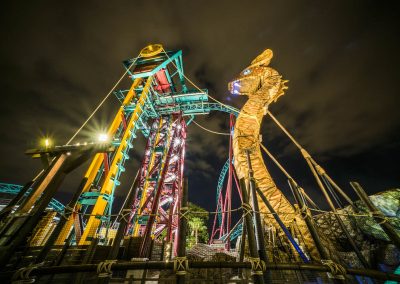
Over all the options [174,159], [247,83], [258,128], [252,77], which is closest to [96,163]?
[174,159]

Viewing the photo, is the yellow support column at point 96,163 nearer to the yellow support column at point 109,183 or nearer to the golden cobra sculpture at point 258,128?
the yellow support column at point 109,183

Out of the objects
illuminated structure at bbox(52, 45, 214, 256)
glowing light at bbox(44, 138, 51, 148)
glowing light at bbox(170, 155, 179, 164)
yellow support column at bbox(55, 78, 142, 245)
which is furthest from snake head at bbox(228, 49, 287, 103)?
glowing light at bbox(44, 138, 51, 148)

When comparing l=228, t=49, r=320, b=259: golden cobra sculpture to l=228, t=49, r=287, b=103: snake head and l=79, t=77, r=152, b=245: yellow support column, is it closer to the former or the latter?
l=228, t=49, r=287, b=103: snake head

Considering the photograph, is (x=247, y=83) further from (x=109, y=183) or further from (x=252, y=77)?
(x=109, y=183)

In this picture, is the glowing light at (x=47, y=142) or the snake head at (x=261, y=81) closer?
the glowing light at (x=47, y=142)

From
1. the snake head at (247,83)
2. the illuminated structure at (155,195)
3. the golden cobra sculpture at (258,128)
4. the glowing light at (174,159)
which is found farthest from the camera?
the glowing light at (174,159)

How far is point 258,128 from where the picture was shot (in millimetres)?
5871

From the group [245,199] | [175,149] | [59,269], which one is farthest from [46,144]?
[175,149]

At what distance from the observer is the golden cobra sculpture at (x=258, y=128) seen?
4.82 m

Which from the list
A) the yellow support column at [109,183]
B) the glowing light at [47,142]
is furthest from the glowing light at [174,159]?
the glowing light at [47,142]

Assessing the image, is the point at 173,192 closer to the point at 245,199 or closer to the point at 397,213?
the point at 245,199

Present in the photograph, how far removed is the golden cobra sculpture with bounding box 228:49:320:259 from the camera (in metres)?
4.82

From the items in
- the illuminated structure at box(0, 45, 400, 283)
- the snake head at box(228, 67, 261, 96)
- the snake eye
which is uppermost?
the snake eye

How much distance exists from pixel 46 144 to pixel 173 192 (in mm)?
6770
